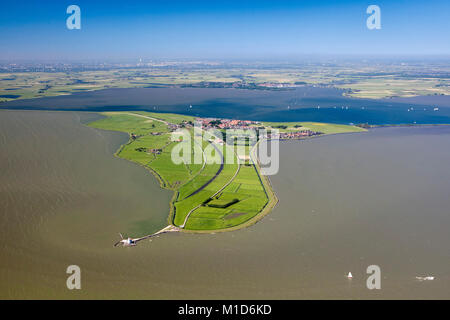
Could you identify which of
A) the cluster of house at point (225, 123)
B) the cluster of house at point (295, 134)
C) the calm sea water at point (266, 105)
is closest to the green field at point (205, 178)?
the cluster of house at point (295, 134)

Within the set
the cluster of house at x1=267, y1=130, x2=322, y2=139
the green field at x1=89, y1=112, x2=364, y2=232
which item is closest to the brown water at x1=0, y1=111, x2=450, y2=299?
the green field at x1=89, y1=112, x2=364, y2=232

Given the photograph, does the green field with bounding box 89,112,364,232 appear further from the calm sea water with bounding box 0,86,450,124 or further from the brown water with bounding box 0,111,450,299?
the calm sea water with bounding box 0,86,450,124

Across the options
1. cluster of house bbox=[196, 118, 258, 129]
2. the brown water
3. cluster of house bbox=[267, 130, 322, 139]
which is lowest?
the brown water

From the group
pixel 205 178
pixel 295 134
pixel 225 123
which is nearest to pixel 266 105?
pixel 225 123

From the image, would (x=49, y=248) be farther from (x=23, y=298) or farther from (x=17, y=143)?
(x=17, y=143)

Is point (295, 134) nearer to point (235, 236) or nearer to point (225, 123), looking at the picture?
point (225, 123)

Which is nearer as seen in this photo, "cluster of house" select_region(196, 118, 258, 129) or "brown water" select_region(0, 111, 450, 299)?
"brown water" select_region(0, 111, 450, 299)

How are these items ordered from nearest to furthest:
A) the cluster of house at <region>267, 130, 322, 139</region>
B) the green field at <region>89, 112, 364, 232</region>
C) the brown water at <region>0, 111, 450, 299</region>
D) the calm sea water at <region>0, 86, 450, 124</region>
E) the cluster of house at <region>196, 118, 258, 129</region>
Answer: the brown water at <region>0, 111, 450, 299</region>, the green field at <region>89, 112, 364, 232</region>, the cluster of house at <region>267, 130, 322, 139</region>, the cluster of house at <region>196, 118, 258, 129</region>, the calm sea water at <region>0, 86, 450, 124</region>
